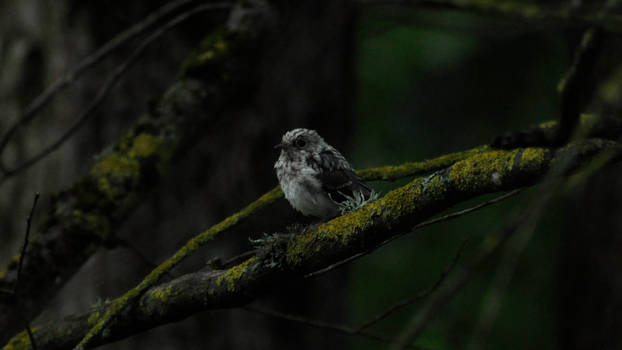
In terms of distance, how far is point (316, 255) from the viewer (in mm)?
2730

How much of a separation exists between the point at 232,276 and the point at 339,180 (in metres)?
1.33

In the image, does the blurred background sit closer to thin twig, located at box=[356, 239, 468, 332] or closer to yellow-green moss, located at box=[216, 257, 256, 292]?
yellow-green moss, located at box=[216, 257, 256, 292]

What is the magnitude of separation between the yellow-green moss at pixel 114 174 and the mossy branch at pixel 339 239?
3.63 feet

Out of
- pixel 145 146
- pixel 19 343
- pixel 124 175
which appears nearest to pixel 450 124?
pixel 145 146

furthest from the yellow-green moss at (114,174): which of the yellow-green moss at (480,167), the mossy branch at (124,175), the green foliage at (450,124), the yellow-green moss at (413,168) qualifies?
the green foliage at (450,124)

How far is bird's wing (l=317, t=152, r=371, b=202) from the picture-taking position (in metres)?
3.99

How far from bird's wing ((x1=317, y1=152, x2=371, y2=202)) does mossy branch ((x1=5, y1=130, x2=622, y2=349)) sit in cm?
104

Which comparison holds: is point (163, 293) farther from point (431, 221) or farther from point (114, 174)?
point (114, 174)

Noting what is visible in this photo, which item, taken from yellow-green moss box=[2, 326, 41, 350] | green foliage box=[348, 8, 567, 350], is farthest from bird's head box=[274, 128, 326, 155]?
green foliage box=[348, 8, 567, 350]

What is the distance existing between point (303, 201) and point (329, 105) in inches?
114

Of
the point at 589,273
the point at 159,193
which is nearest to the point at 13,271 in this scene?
the point at 159,193

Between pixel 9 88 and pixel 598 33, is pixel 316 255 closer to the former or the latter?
pixel 598 33

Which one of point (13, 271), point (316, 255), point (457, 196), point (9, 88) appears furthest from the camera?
point (9, 88)

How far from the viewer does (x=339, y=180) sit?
4121mm
